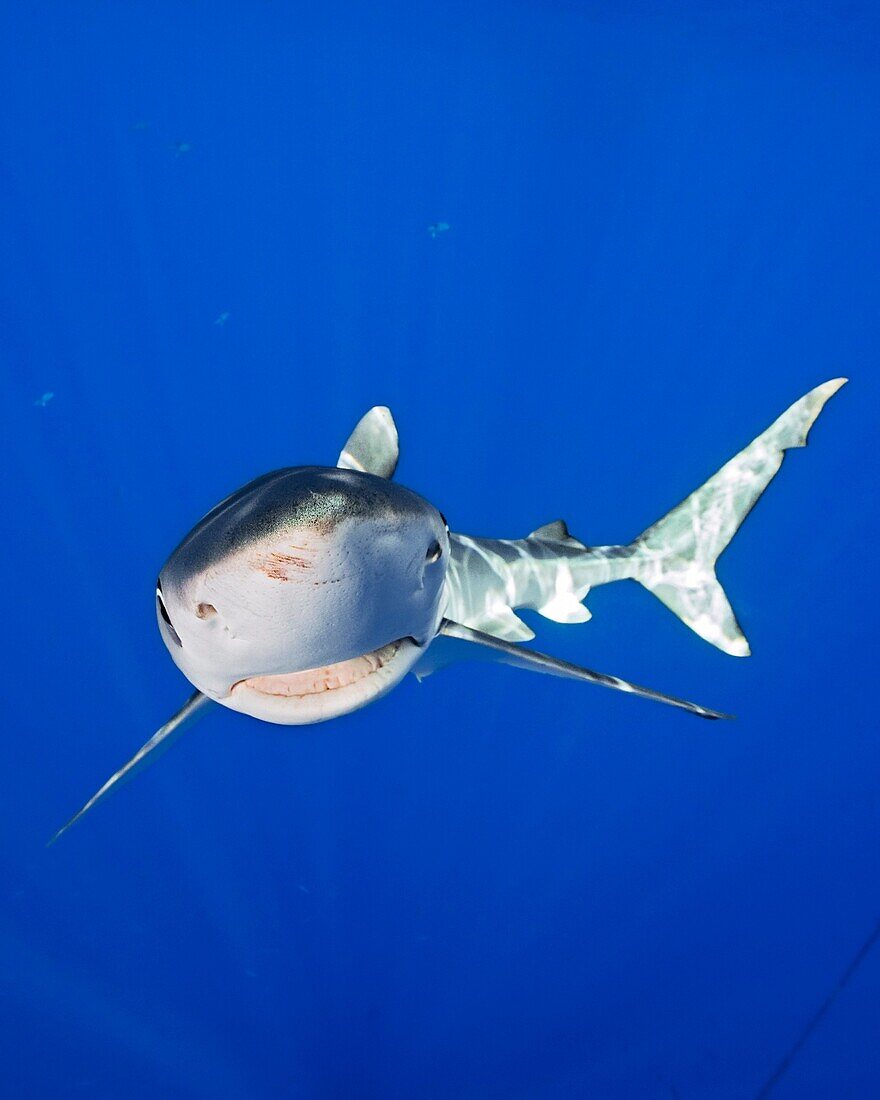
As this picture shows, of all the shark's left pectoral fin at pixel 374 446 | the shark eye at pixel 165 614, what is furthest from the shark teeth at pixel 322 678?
the shark's left pectoral fin at pixel 374 446

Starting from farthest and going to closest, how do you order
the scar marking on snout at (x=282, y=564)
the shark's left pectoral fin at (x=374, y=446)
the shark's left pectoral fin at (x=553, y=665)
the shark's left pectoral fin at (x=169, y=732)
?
the shark's left pectoral fin at (x=374, y=446), the shark's left pectoral fin at (x=169, y=732), the shark's left pectoral fin at (x=553, y=665), the scar marking on snout at (x=282, y=564)

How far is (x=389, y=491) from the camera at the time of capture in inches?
67.3

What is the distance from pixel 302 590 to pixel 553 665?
48.6 inches

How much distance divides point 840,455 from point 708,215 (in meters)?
1.87

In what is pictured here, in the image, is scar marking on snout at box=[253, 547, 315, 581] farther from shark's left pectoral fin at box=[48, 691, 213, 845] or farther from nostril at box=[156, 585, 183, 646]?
shark's left pectoral fin at box=[48, 691, 213, 845]

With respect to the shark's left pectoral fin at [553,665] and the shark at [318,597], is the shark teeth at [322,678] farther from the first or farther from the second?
the shark's left pectoral fin at [553,665]

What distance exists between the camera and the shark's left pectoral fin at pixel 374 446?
3.17 meters

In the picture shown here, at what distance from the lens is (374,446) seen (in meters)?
3.19

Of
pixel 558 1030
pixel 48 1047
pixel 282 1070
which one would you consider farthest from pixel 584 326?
pixel 48 1047

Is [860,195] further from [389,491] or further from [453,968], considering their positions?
[453,968]

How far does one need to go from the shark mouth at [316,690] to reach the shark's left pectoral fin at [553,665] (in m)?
0.49

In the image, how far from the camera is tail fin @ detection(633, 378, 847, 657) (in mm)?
4195

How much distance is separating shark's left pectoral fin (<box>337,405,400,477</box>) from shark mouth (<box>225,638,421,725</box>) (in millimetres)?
1200

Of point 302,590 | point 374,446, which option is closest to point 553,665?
point 374,446
